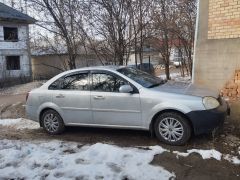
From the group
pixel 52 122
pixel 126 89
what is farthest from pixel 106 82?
pixel 52 122

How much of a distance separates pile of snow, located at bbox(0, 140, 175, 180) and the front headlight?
43.2 inches

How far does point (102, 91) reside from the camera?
7.09m

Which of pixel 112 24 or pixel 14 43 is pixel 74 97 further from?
pixel 14 43

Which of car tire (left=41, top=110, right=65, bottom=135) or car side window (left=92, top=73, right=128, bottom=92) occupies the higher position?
car side window (left=92, top=73, right=128, bottom=92)

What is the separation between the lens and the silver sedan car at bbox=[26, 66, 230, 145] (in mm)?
6230

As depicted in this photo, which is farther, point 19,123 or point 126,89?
point 19,123

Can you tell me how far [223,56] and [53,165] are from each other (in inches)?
237

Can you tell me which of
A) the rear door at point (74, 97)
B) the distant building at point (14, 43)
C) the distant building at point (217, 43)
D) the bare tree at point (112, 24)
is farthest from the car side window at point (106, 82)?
the distant building at point (14, 43)

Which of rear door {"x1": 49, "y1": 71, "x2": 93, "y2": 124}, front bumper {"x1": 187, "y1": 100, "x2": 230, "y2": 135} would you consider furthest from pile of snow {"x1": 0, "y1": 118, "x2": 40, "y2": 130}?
front bumper {"x1": 187, "y1": 100, "x2": 230, "y2": 135}

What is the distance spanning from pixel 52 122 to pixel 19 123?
6.44 ft

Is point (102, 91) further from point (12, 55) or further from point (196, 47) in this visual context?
point (12, 55)

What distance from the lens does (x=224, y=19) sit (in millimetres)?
9578

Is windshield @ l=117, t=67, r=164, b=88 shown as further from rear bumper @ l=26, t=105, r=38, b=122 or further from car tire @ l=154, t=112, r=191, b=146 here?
rear bumper @ l=26, t=105, r=38, b=122

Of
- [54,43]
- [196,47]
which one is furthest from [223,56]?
[54,43]
